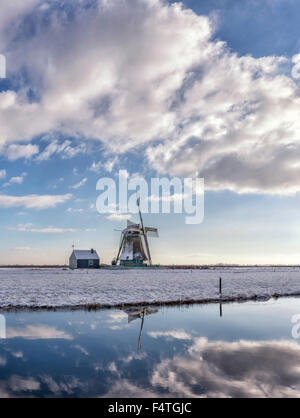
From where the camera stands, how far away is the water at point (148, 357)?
22.4ft

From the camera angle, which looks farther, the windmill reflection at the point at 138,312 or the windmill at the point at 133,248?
the windmill at the point at 133,248

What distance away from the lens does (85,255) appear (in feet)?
332

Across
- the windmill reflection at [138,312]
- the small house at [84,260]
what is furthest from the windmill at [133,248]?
the windmill reflection at [138,312]

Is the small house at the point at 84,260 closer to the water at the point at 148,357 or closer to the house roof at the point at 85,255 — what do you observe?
the house roof at the point at 85,255

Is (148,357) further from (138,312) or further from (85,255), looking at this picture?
(85,255)

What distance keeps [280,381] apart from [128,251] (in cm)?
8615

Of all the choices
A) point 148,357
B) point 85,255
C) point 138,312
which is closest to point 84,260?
point 85,255

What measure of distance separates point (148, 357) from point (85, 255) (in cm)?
9500

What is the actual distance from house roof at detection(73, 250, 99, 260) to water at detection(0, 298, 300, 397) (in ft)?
282

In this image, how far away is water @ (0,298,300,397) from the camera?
22.4 feet
